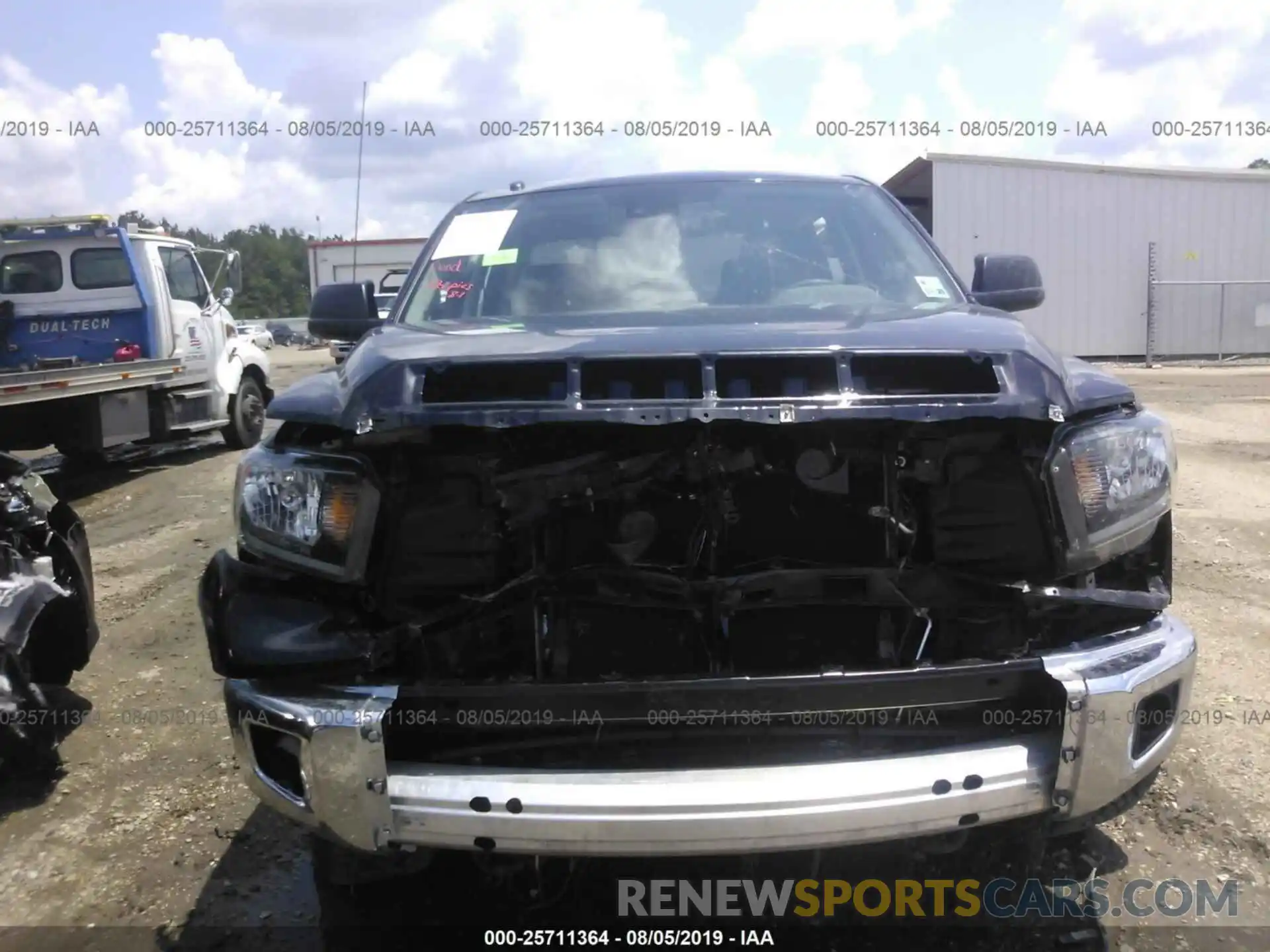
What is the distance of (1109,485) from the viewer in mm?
2184

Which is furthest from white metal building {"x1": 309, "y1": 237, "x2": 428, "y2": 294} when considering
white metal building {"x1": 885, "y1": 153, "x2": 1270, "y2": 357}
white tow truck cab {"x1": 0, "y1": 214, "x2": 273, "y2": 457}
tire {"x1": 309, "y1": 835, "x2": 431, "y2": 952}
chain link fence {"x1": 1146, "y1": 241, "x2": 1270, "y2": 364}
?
tire {"x1": 309, "y1": 835, "x2": 431, "y2": 952}

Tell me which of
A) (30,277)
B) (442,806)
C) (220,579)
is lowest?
(442,806)

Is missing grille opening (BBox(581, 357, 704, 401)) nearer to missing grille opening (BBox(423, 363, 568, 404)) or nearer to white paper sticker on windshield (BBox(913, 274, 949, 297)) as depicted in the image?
missing grille opening (BBox(423, 363, 568, 404))

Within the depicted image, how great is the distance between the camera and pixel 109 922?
2590mm

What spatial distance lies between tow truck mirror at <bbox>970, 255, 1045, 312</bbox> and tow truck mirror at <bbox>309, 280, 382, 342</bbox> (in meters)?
2.03

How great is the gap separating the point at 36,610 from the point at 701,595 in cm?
233

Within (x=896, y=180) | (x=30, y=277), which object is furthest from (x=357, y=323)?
(x=896, y=180)

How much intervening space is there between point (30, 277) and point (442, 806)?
10452 millimetres

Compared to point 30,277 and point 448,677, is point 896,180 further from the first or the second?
point 448,677

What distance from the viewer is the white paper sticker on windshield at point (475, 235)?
3.60 meters

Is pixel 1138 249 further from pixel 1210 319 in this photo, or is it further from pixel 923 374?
pixel 923 374

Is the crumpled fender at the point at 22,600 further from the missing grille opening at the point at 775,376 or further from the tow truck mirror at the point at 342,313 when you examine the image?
the missing grille opening at the point at 775,376

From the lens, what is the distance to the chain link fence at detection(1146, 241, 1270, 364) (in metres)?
18.7

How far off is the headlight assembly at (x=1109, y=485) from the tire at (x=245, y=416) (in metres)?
10.00
